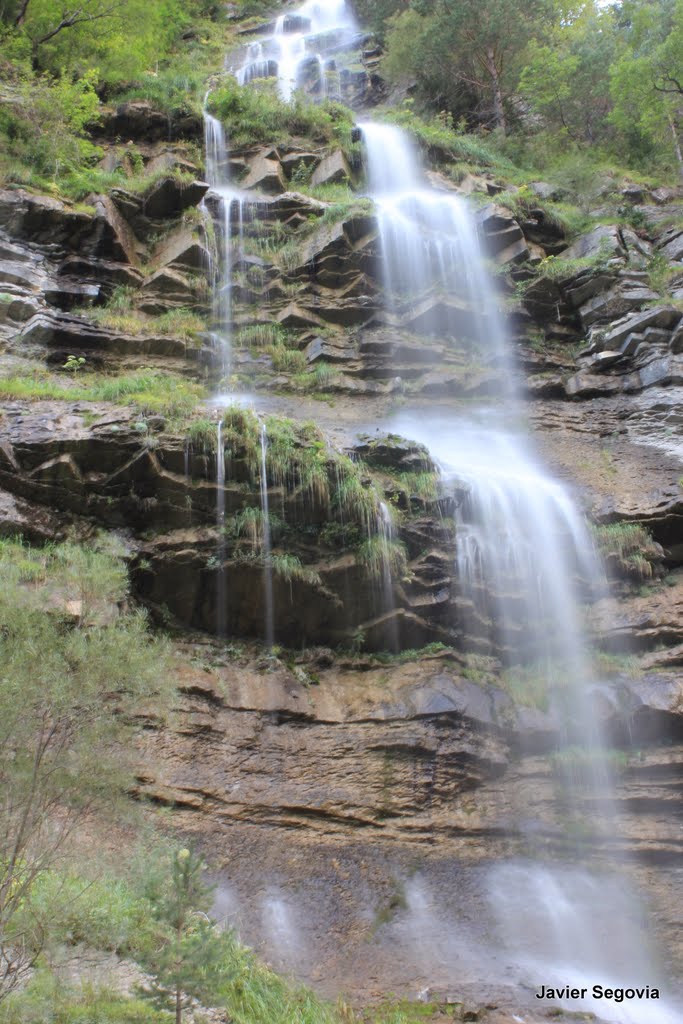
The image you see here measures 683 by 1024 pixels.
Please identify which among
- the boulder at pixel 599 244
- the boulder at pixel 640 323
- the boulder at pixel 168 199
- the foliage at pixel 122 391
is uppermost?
the boulder at pixel 168 199

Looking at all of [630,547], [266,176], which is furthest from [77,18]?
[630,547]

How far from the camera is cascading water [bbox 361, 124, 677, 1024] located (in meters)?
7.84

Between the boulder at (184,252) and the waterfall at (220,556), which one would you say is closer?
the waterfall at (220,556)

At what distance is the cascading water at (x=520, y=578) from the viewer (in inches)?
309

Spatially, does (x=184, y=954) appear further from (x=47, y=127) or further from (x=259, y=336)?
(x=47, y=127)

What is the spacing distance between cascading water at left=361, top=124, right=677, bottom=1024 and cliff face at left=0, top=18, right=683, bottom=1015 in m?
0.28

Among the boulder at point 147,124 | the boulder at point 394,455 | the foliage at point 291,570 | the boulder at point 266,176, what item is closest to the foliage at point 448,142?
the boulder at point 266,176

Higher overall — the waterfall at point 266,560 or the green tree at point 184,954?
the waterfall at point 266,560

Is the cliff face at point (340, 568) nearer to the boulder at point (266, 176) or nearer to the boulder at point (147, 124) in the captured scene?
the boulder at point (266, 176)

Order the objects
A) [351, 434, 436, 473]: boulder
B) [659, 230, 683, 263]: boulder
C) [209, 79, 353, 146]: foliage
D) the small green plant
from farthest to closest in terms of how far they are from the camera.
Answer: [209, 79, 353, 146]: foliage, [659, 230, 683, 263]: boulder, the small green plant, [351, 434, 436, 473]: boulder

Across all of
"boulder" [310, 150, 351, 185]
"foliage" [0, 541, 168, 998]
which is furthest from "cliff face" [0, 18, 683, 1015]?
"boulder" [310, 150, 351, 185]

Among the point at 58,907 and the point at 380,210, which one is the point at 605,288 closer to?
the point at 380,210

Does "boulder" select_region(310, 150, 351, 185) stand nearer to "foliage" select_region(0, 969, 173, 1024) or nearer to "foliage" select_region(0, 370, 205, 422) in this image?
"foliage" select_region(0, 370, 205, 422)

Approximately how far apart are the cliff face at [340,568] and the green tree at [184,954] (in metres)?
2.29
